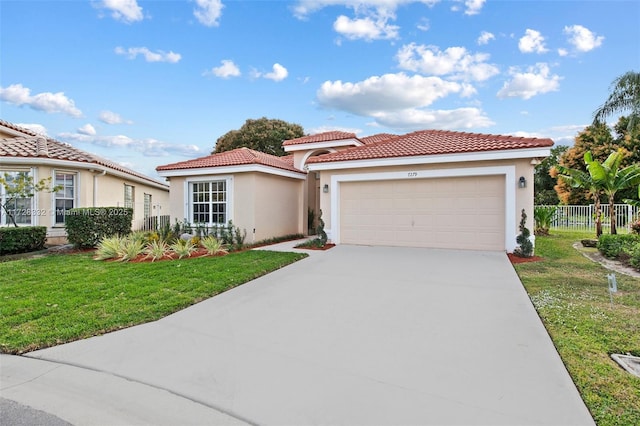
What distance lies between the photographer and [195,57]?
16.1 m

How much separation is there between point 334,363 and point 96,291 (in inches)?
215

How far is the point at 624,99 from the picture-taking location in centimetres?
1895

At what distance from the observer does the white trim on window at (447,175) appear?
35.9 feet

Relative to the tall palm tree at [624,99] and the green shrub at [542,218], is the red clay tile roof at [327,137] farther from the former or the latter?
the tall palm tree at [624,99]

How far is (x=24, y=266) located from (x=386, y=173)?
1150 centimetres

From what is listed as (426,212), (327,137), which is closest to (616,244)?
(426,212)

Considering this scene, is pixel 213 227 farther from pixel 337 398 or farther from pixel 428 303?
pixel 337 398

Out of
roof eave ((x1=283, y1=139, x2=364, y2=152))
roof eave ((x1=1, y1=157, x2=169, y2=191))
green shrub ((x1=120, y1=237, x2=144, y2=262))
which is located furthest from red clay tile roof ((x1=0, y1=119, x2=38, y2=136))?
roof eave ((x1=283, y1=139, x2=364, y2=152))

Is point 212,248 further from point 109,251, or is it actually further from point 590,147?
point 590,147

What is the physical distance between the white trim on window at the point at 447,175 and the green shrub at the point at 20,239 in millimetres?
10551

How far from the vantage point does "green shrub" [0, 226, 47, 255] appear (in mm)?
11641

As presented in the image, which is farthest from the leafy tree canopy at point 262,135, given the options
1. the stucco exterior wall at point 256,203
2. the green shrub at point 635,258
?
the green shrub at point 635,258

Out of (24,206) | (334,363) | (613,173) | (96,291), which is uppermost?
(613,173)

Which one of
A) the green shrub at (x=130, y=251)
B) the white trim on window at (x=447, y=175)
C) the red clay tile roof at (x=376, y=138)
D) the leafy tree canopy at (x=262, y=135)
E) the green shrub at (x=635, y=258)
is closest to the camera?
the green shrub at (x=635, y=258)
